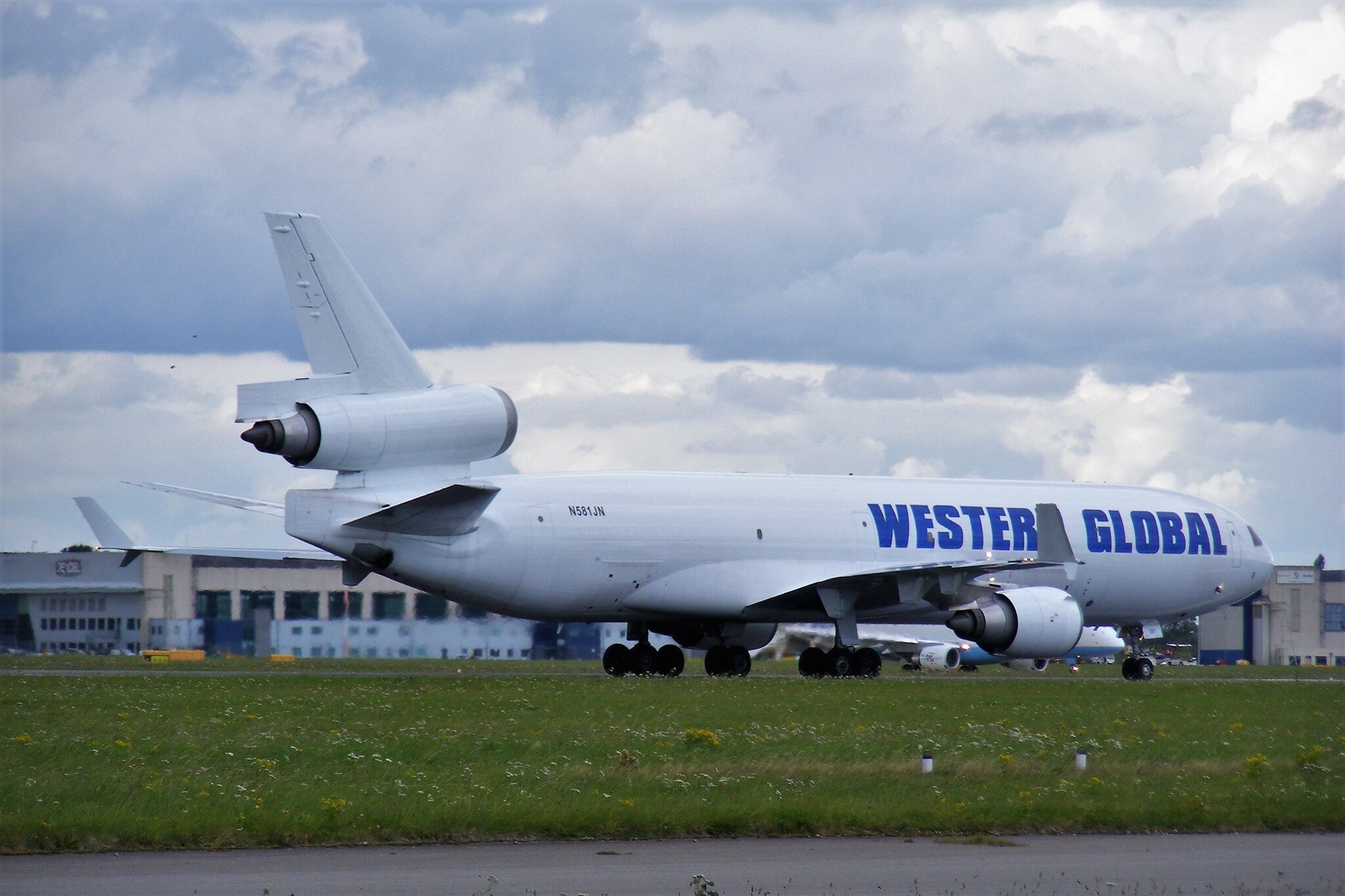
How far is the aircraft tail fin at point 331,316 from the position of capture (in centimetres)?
3241

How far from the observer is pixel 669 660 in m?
42.4

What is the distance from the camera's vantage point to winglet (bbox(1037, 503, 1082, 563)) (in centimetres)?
4178

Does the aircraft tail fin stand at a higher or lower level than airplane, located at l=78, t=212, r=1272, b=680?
higher

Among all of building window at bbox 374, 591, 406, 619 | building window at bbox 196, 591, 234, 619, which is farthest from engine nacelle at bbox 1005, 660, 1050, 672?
building window at bbox 196, 591, 234, 619

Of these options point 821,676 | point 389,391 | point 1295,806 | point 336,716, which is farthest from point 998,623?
point 1295,806

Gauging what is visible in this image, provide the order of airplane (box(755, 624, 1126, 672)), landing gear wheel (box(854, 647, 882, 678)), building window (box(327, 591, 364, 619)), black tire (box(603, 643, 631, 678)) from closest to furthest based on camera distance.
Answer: landing gear wheel (box(854, 647, 882, 678)) < black tire (box(603, 643, 631, 678)) < building window (box(327, 591, 364, 619)) < airplane (box(755, 624, 1126, 672))

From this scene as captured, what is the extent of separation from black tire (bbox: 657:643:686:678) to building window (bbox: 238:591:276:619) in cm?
3633

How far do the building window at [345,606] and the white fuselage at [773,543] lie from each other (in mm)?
29192

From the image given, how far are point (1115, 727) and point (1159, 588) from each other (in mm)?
23107

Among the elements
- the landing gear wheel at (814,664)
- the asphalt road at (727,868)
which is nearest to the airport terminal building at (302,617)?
the landing gear wheel at (814,664)

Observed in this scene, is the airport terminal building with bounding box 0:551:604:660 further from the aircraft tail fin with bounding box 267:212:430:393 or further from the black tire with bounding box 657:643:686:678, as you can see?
the aircraft tail fin with bounding box 267:212:430:393

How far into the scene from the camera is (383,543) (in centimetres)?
3491

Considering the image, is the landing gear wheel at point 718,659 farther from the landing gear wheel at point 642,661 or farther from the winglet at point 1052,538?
the winglet at point 1052,538

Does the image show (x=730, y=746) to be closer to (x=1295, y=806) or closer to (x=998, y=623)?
(x=1295, y=806)
